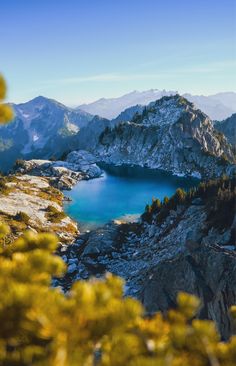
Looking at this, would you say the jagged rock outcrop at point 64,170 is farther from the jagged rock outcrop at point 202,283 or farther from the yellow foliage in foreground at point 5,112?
the yellow foliage in foreground at point 5,112

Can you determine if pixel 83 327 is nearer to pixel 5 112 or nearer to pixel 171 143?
pixel 5 112

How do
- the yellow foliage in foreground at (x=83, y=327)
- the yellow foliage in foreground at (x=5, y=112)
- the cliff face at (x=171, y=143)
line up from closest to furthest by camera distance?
the yellow foliage in foreground at (x=83, y=327) → the yellow foliage in foreground at (x=5, y=112) → the cliff face at (x=171, y=143)

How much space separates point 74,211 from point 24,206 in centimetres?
1150

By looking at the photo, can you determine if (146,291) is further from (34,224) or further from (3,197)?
(3,197)

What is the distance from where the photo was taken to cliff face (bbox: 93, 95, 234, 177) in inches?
5251

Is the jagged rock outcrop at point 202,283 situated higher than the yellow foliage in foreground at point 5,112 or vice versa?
the yellow foliage in foreground at point 5,112

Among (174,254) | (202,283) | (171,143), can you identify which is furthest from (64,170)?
(202,283)

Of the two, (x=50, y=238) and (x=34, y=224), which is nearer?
(x=50, y=238)

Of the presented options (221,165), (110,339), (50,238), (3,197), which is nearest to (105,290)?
(110,339)

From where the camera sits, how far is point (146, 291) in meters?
27.7

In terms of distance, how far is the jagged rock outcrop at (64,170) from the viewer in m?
A: 104

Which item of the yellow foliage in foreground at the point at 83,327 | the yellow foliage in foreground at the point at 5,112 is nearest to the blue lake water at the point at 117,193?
the yellow foliage in foreground at the point at 5,112

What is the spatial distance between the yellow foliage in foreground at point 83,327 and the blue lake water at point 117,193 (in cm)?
5573

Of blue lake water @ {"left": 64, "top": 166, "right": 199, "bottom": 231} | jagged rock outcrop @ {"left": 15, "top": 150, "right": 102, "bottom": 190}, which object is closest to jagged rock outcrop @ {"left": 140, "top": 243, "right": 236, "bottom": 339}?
blue lake water @ {"left": 64, "top": 166, "right": 199, "bottom": 231}
